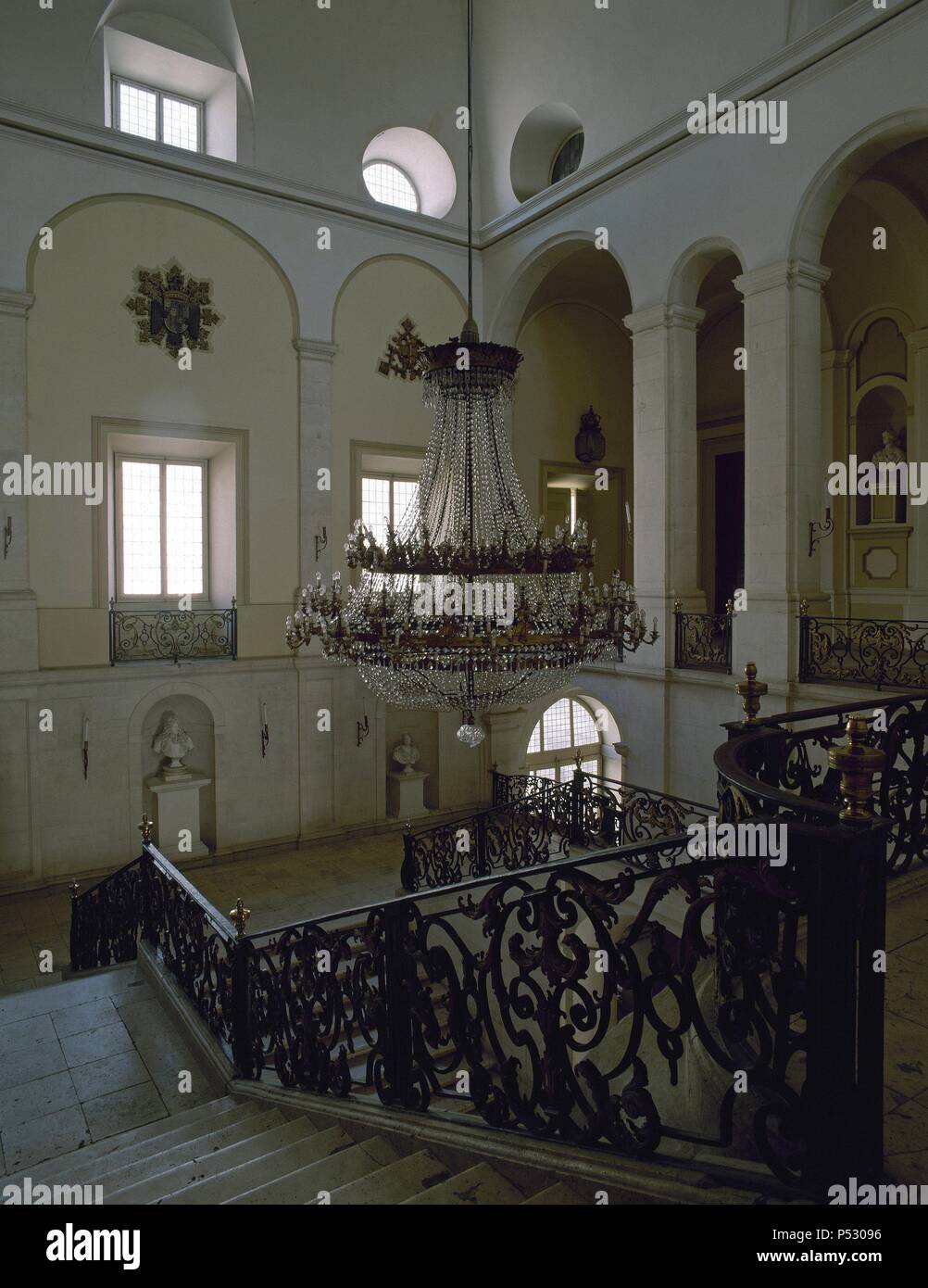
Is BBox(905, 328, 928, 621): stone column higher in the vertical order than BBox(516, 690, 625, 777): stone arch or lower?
higher

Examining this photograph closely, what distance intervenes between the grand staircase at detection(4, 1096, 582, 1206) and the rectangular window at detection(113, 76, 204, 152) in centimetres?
1005

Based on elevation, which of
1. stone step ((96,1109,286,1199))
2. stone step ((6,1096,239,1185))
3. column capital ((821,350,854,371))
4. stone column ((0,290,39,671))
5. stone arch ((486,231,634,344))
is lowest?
stone step ((6,1096,239,1185))

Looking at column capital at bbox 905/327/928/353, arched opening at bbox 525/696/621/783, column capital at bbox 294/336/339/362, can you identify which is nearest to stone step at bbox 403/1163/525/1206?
column capital at bbox 294/336/339/362

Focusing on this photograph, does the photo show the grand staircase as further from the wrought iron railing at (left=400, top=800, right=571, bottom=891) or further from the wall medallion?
the wall medallion

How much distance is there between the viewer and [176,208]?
9875 millimetres

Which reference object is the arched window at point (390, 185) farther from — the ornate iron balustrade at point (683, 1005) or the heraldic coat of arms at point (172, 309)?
the ornate iron balustrade at point (683, 1005)

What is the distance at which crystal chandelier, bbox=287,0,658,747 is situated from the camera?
237 inches

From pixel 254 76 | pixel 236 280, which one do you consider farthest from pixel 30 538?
pixel 254 76

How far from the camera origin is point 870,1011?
2.02 metres

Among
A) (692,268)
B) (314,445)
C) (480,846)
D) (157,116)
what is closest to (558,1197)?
(480,846)

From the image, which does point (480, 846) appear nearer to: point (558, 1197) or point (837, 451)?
point (558, 1197)

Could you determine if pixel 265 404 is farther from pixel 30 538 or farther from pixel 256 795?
pixel 256 795

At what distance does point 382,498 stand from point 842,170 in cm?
668

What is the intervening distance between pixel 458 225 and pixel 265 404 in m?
4.00
